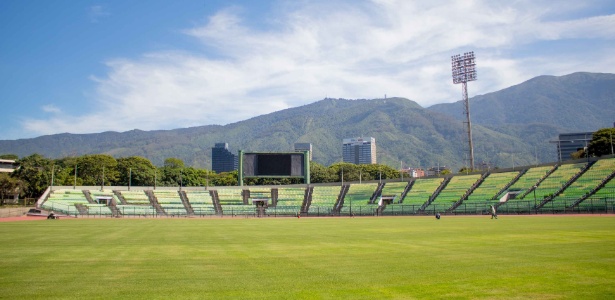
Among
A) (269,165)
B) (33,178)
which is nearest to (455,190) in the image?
(269,165)

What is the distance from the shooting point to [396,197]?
80.6 metres

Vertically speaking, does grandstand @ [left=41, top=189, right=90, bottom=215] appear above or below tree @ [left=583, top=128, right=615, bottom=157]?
below

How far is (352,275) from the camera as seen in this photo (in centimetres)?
1079

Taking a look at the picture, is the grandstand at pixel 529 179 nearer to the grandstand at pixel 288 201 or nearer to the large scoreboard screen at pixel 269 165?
the grandstand at pixel 288 201

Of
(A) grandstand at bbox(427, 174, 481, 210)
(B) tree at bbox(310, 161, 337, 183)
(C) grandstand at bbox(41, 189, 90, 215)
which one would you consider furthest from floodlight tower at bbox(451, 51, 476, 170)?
(C) grandstand at bbox(41, 189, 90, 215)

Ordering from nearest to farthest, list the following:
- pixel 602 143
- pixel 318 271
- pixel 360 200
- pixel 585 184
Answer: pixel 318 271, pixel 585 184, pixel 360 200, pixel 602 143

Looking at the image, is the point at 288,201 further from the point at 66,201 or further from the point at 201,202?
the point at 66,201

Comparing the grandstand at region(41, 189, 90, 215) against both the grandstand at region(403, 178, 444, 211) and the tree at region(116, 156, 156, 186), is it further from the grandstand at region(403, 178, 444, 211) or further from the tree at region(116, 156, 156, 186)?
the grandstand at region(403, 178, 444, 211)

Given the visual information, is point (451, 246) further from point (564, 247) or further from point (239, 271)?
point (239, 271)

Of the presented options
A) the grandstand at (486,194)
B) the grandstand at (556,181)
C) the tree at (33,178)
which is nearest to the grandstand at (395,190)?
the grandstand at (486,194)

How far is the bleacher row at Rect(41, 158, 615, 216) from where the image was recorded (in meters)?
60.0

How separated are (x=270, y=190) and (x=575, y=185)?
53288mm

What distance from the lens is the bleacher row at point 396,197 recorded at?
197 ft

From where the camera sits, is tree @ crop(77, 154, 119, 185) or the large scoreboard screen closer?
the large scoreboard screen
